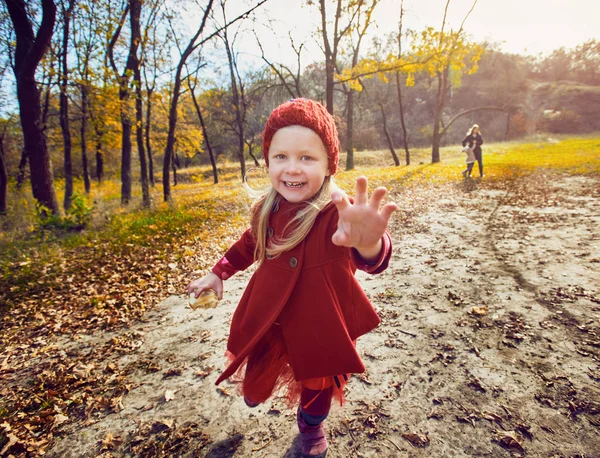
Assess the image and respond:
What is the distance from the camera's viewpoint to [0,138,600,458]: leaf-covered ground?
2244 millimetres

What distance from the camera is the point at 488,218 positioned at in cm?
745

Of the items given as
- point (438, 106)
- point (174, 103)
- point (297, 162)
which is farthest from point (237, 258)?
point (438, 106)

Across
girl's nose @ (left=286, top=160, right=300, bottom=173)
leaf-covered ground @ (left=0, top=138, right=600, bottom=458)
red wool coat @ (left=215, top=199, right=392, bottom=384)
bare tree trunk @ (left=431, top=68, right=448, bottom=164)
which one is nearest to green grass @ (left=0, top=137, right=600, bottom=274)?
leaf-covered ground @ (left=0, top=138, right=600, bottom=458)

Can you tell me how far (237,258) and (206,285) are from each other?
27cm

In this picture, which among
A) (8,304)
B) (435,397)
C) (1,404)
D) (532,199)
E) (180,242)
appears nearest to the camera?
(435,397)

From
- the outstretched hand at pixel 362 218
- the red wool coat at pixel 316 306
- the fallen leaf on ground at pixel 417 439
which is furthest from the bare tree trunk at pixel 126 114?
the fallen leaf on ground at pixel 417 439

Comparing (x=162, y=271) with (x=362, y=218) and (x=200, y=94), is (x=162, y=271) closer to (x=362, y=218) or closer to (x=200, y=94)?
(x=362, y=218)

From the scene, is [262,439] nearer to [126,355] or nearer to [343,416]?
[343,416]

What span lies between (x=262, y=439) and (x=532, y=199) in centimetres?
972

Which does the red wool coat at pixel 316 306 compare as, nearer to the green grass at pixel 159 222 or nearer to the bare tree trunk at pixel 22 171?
the green grass at pixel 159 222

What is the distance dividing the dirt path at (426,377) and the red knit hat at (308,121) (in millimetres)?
1989

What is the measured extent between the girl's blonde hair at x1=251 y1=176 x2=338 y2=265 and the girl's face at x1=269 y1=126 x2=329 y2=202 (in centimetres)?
7

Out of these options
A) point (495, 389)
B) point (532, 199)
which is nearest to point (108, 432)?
point (495, 389)

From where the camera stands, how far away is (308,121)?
64.4 inches
